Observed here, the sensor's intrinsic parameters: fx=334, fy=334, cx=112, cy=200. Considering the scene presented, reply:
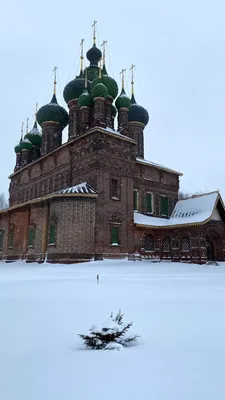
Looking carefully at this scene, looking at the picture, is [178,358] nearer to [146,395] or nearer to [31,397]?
[146,395]

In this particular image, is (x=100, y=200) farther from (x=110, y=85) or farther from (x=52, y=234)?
(x=110, y=85)

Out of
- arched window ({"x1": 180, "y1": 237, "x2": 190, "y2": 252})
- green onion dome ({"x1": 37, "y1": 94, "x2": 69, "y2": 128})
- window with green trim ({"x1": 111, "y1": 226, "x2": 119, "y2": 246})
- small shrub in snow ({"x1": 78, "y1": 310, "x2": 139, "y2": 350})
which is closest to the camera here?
small shrub in snow ({"x1": 78, "y1": 310, "x2": 139, "y2": 350})

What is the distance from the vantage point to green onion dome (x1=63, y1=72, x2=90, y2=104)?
84.0ft

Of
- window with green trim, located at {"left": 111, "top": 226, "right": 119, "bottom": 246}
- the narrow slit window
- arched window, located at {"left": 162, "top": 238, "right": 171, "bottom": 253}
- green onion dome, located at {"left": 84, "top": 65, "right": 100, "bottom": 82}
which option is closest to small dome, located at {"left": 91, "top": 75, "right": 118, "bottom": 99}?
green onion dome, located at {"left": 84, "top": 65, "right": 100, "bottom": 82}

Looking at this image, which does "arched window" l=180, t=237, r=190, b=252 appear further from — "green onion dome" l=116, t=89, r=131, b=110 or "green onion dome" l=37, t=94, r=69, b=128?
"green onion dome" l=37, t=94, r=69, b=128

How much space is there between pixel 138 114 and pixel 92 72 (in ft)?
16.5

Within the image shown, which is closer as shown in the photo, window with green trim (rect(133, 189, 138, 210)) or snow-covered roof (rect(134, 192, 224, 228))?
snow-covered roof (rect(134, 192, 224, 228))

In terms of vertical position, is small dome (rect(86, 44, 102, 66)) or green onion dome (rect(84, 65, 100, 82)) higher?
small dome (rect(86, 44, 102, 66))

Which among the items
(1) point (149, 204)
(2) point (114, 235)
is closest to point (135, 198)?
(1) point (149, 204)

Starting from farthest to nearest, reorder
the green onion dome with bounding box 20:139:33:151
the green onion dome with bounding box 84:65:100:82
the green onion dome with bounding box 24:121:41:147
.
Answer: the green onion dome with bounding box 24:121:41:147
the green onion dome with bounding box 20:139:33:151
the green onion dome with bounding box 84:65:100:82

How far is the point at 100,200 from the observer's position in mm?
20594

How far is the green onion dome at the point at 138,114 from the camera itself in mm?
27906

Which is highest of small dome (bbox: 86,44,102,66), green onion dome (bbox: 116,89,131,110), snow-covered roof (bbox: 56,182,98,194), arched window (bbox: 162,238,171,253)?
small dome (bbox: 86,44,102,66)

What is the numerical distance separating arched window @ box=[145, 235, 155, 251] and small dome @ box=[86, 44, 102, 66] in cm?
1505
